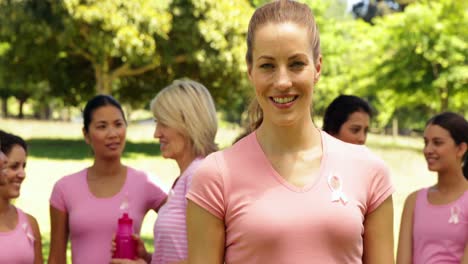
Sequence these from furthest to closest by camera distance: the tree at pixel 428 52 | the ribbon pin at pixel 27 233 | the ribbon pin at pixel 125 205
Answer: the tree at pixel 428 52 → the ribbon pin at pixel 125 205 → the ribbon pin at pixel 27 233

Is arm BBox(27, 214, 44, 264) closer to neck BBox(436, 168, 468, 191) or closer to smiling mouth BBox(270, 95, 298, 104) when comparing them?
neck BBox(436, 168, 468, 191)

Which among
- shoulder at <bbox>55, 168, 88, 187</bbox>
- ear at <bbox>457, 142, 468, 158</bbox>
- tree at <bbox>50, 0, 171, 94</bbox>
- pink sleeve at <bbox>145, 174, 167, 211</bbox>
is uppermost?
tree at <bbox>50, 0, 171, 94</bbox>

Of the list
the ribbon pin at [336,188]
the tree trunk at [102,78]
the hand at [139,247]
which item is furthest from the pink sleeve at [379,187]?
the tree trunk at [102,78]

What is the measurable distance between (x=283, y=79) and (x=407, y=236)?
2.86m

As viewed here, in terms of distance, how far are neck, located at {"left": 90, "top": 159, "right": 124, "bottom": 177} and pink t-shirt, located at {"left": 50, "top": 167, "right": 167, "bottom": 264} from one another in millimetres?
77

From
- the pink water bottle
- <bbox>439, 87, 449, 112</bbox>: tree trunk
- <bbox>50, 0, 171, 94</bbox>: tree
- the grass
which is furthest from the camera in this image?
<bbox>439, 87, 449, 112</bbox>: tree trunk

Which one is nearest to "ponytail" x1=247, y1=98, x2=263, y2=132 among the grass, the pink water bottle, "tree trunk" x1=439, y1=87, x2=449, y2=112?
the pink water bottle

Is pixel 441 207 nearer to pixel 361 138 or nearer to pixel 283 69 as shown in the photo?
pixel 361 138

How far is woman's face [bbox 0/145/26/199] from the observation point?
14.9 ft

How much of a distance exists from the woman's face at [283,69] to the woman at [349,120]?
113 inches

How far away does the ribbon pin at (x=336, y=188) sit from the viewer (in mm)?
2363

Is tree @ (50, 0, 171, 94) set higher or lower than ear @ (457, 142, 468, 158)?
higher

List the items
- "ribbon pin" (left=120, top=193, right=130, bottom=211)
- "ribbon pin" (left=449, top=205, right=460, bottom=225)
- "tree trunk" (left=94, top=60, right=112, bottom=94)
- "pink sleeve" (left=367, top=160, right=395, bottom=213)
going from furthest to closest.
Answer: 1. "tree trunk" (left=94, top=60, right=112, bottom=94)
2. "ribbon pin" (left=449, top=205, right=460, bottom=225)
3. "ribbon pin" (left=120, top=193, right=130, bottom=211)
4. "pink sleeve" (left=367, top=160, right=395, bottom=213)

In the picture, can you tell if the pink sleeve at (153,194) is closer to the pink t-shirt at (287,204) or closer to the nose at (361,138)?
the nose at (361,138)
